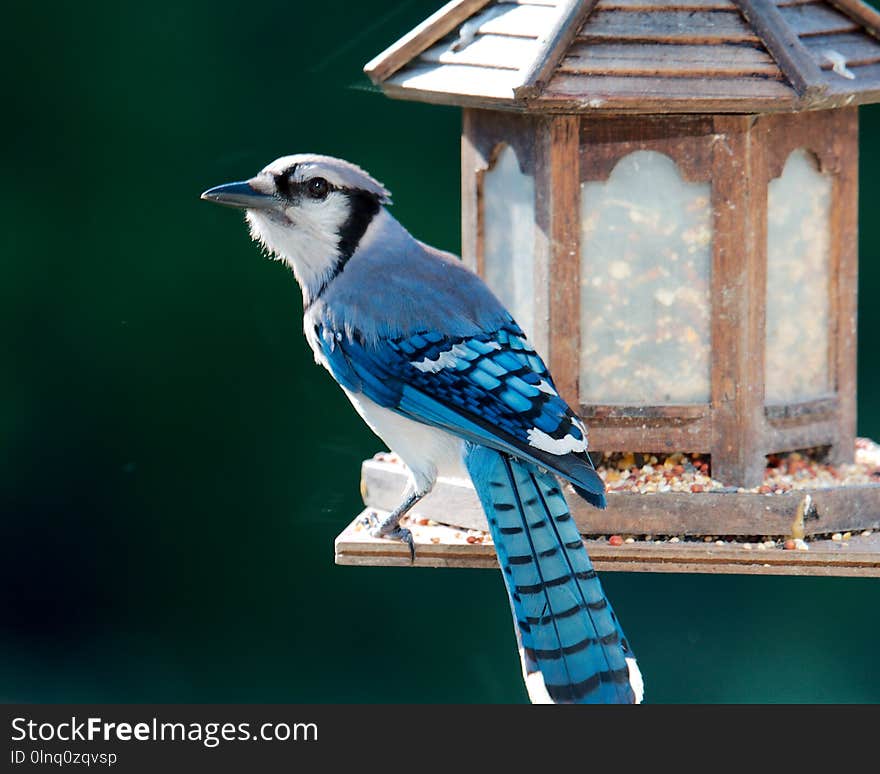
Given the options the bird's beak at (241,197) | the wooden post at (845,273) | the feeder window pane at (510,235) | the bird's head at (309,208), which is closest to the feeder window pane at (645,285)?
the feeder window pane at (510,235)

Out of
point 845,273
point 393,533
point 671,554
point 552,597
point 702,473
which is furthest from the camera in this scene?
point 845,273

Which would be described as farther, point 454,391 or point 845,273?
point 845,273

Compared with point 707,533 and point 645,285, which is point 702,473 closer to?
point 707,533

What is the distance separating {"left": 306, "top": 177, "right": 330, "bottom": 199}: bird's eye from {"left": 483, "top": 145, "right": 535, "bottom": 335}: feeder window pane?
0.46m

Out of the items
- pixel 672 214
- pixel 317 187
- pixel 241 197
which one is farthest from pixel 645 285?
pixel 241 197

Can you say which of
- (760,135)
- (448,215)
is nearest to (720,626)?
(448,215)

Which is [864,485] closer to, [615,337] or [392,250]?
[615,337]

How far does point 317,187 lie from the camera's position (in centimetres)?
417

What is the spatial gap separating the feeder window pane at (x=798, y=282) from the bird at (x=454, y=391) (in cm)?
59

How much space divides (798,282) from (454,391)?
0.88 meters

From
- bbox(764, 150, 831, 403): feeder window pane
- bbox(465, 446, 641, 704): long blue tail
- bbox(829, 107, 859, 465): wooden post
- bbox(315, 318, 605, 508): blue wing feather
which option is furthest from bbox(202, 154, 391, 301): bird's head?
bbox(829, 107, 859, 465): wooden post

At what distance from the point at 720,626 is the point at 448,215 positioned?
1.47m

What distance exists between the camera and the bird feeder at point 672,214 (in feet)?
13.6

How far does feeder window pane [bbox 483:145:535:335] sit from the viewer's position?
14.4 feet
